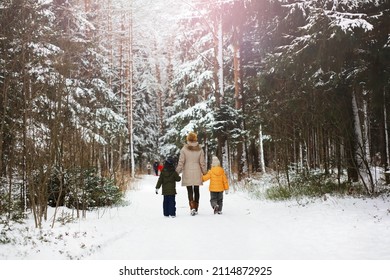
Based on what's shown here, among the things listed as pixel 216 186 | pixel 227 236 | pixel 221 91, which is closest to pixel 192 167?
pixel 216 186

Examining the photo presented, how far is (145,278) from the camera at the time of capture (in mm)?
4438

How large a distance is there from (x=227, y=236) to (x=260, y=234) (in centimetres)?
60

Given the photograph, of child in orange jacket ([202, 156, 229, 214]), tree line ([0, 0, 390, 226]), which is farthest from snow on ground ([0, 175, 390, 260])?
tree line ([0, 0, 390, 226])

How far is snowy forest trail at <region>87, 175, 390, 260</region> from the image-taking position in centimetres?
514

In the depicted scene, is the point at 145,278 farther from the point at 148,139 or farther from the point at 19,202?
the point at 148,139

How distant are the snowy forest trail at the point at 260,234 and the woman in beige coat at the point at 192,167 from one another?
66 cm

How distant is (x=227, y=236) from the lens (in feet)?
20.7

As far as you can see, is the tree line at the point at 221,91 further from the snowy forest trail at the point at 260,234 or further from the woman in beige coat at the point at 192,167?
the woman in beige coat at the point at 192,167

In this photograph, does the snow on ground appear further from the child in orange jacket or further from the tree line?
the tree line

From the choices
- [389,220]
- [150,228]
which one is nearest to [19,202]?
[150,228]

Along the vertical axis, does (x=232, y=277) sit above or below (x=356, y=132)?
below

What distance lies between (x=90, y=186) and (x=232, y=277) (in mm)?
6819

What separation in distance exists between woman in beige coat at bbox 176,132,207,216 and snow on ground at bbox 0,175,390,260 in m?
0.58

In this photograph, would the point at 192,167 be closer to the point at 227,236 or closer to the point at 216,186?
the point at 216,186
